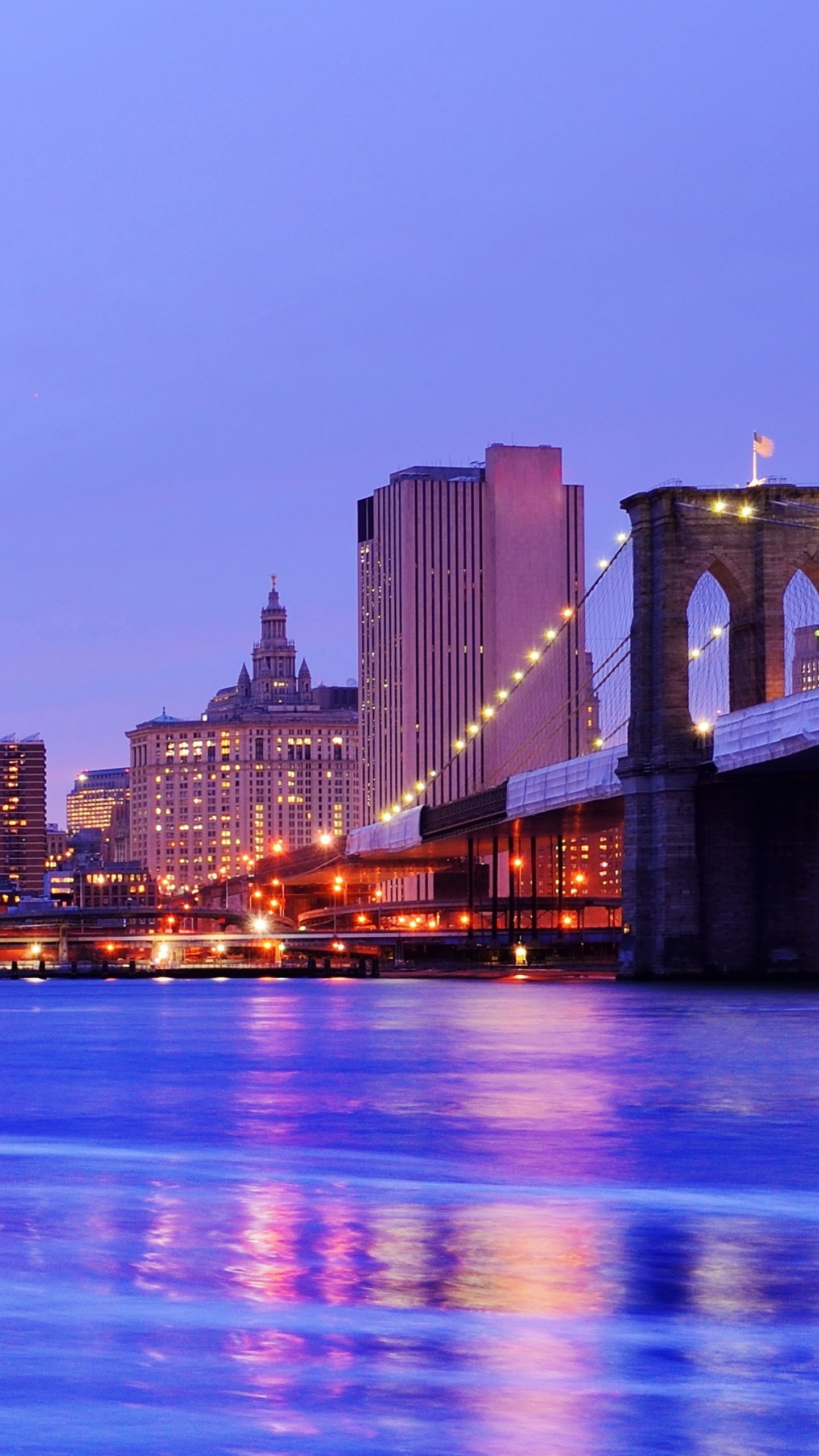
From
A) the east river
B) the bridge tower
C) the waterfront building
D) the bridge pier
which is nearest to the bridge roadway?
the bridge pier

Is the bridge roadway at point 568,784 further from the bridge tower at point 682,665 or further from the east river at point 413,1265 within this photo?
the east river at point 413,1265

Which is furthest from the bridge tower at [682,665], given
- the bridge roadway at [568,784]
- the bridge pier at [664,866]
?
the bridge roadway at [568,784]

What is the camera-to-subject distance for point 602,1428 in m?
11.0

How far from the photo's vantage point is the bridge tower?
87.6 metres

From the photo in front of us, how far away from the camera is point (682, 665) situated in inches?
3533

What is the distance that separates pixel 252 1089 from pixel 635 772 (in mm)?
53161

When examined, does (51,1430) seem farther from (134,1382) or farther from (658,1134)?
(658,1134)

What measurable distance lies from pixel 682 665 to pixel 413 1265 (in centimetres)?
7445

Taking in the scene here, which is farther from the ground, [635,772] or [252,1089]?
[635,772]

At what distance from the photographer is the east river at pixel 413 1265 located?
1123 centimetres

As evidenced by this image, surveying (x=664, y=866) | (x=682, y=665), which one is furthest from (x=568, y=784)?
(x=664, y=866)

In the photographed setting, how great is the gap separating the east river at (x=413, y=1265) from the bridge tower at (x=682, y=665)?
4785 cm

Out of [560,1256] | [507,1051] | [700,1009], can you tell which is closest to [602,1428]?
[560,1256]

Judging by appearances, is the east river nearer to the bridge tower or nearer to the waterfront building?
the bridge tower
